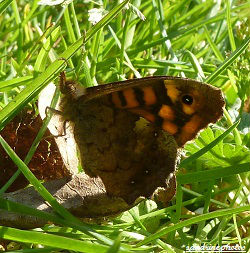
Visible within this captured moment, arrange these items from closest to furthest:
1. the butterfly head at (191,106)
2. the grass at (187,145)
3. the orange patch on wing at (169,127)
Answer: the grass at (187,145)
the butterfly head at (191,106)
the orange patch on wing at (169,127)

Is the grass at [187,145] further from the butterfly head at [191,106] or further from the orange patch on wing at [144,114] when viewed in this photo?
the orange patch on wing at [144,114]

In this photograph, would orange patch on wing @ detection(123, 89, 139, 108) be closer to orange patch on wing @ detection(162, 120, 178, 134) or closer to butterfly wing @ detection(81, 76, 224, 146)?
butterfly wing @ detection(81, 76, 224, 146)

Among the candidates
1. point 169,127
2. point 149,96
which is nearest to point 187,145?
point 169,127

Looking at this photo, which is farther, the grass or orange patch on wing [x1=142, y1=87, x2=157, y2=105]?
orange patch on wing [x1=142, y1=87, x2=157, y2=105]

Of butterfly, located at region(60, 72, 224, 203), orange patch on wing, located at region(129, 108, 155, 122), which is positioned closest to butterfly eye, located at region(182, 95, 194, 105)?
butterfly, located at region(60, 72, 224, 203)

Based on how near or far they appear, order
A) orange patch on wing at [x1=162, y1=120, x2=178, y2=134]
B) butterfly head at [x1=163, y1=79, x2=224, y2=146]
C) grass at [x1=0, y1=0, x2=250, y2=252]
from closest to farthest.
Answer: grass at [x1=0, y1=0, x2=250, y2=252], butterfly head at [x1=163, y1=79, x2=224, y2=146], orange patch on wing at [x1=162, y1=120, x2=178, y2=134]

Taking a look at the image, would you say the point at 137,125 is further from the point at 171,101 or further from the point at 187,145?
the point at 187,145

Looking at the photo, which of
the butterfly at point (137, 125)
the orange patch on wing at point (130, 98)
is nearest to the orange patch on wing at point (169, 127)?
the butterfly at point (137, 125)
